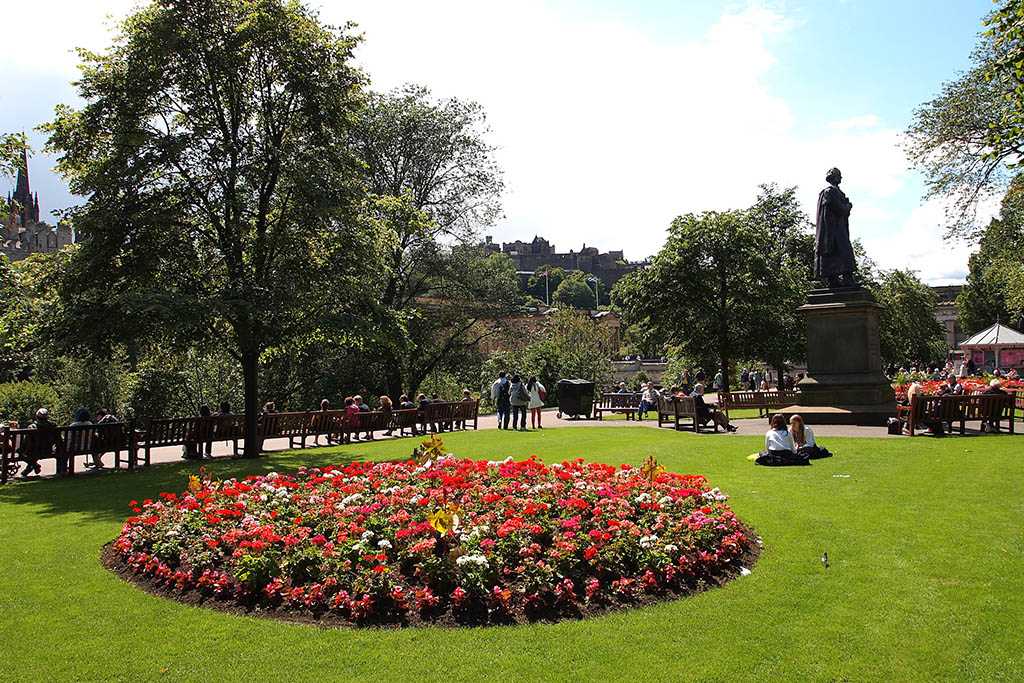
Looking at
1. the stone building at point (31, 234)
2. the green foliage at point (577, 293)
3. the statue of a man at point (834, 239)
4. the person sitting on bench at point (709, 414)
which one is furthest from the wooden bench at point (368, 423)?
the green foliage at point (577, 293)

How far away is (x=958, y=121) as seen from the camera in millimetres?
27141

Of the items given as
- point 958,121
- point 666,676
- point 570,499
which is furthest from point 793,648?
point 958,121

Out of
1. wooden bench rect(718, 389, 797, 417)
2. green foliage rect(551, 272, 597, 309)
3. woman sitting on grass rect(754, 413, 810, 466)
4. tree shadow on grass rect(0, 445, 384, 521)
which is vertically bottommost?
tree shadow on grass rect(0, 445, 384, 521)

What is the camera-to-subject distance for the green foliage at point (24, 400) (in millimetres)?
39250

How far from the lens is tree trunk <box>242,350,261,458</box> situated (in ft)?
54.8

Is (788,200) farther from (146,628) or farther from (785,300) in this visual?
(146,628)

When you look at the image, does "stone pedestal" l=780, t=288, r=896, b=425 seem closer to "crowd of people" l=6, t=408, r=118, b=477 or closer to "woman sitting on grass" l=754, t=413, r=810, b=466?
"woman sitting on grass" l=754, t=413, r=810, b=466

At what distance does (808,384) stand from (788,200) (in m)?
39.0

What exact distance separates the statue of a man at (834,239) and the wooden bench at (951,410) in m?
4.47

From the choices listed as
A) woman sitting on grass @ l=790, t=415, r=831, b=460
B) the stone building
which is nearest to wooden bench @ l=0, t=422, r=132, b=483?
woman sitting on grass @ l=790, t=415, r=831, b=460

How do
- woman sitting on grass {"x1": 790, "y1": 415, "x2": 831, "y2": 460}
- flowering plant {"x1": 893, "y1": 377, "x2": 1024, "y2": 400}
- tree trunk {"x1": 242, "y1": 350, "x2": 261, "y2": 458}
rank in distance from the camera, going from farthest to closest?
1. flowering plant {"x1": 893, "y1": 377, "x2": 1024, "y2": 400}
2. tree trunk {"x1": 242, "y1": 350, "x2": 261, "y2": 458}
3. woman sitting on grass {"x1": 790, "y1": 415, "x2": 831, "y2": 460}

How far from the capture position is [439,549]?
6.48m

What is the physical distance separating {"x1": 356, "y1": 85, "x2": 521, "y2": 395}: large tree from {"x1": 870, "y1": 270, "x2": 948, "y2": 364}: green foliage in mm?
26749

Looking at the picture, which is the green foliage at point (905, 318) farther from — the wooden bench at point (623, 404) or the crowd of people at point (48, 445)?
the crowd of people at point (48, 445)
